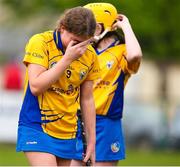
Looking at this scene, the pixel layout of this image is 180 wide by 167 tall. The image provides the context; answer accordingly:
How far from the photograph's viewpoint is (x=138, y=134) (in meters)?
26.5

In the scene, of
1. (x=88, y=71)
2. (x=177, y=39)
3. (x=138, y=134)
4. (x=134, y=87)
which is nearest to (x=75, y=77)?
(x=88, y=71)

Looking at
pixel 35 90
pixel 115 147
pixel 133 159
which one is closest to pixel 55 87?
pixel 35 90

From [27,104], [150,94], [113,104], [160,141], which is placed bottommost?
[150,94]

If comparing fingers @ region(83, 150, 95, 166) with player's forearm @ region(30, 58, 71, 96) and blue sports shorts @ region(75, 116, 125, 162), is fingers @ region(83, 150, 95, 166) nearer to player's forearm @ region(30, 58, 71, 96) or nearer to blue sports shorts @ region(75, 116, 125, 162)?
player's forearm @ region(30, 58, 71, 96)

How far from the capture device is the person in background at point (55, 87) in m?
7.95

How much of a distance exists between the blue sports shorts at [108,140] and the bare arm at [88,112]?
1.25 meters

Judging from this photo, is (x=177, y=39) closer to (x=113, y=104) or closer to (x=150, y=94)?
(x=150, y=94)

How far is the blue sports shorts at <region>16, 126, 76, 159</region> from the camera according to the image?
8.12 meters

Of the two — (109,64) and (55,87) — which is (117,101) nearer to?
(109,64)

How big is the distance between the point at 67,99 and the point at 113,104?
1.68 meters

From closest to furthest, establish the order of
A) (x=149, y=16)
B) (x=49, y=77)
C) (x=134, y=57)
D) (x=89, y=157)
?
(x=49, y=77), (x=89, y=157), (x=134, y=57), (x=149, y=16)

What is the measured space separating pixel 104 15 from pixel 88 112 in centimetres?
157

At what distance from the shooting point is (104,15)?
9828 mm

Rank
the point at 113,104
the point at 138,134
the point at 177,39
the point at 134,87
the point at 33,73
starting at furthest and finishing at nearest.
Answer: the point at 134,87, the point at 177,39, the point at 138,134, the point at 113,104, the point at 33,73
